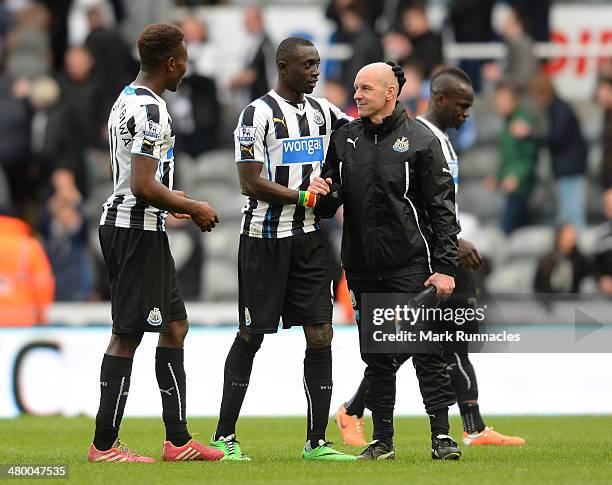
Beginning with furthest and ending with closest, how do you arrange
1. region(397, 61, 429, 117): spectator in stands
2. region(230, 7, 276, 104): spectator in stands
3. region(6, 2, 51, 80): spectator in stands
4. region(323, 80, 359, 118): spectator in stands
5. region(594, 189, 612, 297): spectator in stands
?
1. region(6, 2, 51, 80): spectator in stands
2. region(230, 7, 276, 104): spectator in stands
3. region(323, 80, 359, 118): spectator in stands
4. region(397, 61, 429, 117): spectator in stands
5. region(594, 189, 612, 297): spectator in stands

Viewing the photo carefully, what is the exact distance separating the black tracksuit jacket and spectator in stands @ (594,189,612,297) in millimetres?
7248

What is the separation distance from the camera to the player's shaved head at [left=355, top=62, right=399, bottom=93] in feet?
23.2

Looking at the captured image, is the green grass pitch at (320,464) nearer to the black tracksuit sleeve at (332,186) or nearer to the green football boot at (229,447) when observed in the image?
the green football boot at (229,447)

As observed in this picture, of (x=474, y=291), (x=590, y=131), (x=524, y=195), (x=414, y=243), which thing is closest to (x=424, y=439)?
(x=474, y=291)

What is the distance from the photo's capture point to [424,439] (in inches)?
354

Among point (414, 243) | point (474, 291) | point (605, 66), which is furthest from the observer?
point (605, 66)

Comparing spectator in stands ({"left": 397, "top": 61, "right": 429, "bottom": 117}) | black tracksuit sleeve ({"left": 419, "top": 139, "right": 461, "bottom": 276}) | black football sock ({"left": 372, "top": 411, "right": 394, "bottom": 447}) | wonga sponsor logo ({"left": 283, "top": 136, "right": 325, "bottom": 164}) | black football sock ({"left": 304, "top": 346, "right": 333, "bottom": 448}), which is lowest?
black football sock ({"left": 372, "top": 411, "right": 394, "bottom": 447})

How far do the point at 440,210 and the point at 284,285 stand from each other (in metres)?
0.97

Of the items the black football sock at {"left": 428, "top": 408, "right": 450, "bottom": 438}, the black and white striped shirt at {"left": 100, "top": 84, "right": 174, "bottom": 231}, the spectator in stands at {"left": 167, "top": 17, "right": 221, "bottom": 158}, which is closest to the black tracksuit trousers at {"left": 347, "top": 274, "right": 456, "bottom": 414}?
the black football sock at {"left": 428, "top": 408, "right": 450, "bottom": 438}

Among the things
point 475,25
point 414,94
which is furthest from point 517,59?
point 414,94

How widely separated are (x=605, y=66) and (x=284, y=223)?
9.86 meters

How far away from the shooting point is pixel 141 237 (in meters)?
6.98

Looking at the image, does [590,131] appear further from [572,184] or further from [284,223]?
[284,223]

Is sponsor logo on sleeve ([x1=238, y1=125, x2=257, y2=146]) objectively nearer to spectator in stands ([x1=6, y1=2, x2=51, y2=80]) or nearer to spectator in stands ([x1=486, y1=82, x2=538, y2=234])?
spectator in stands ([x1=486, y1=82, x2=538, y2=234])
